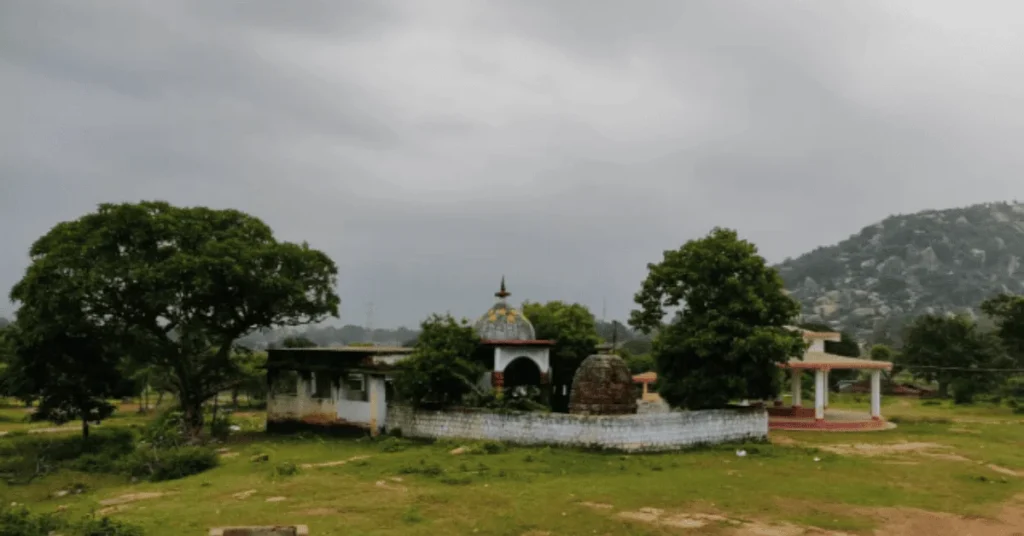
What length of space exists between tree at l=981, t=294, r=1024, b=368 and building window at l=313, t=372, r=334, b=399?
126 ft

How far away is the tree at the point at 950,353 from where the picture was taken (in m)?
48.0

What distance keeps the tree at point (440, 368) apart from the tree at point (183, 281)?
15.5 ft

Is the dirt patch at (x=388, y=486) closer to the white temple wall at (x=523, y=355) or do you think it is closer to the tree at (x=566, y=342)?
Answer: the white temple wall at (x=523, y=355)

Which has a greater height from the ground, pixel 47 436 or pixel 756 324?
pixel 756 324

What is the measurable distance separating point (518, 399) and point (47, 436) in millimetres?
18460

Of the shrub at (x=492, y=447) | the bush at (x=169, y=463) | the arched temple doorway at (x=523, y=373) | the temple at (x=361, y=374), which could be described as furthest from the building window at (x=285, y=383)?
the shrub at (x=492, y=447)

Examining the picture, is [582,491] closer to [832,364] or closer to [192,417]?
[192,417]

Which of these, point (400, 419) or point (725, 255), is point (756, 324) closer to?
point (725, 255)

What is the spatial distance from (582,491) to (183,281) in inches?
574

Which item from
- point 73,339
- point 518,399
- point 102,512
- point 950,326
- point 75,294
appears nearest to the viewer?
point 102,512

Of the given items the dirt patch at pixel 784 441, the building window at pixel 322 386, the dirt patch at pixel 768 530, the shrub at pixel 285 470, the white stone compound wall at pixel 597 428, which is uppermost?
the building window at pixel 322 386

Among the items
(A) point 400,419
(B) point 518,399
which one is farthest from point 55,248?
(B) point 518,399

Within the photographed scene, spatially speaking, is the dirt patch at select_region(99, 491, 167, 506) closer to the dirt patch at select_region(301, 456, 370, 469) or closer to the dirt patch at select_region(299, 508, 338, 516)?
the dirt patch at select_region(301, 456, 370, 469)

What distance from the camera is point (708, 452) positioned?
882 inches
